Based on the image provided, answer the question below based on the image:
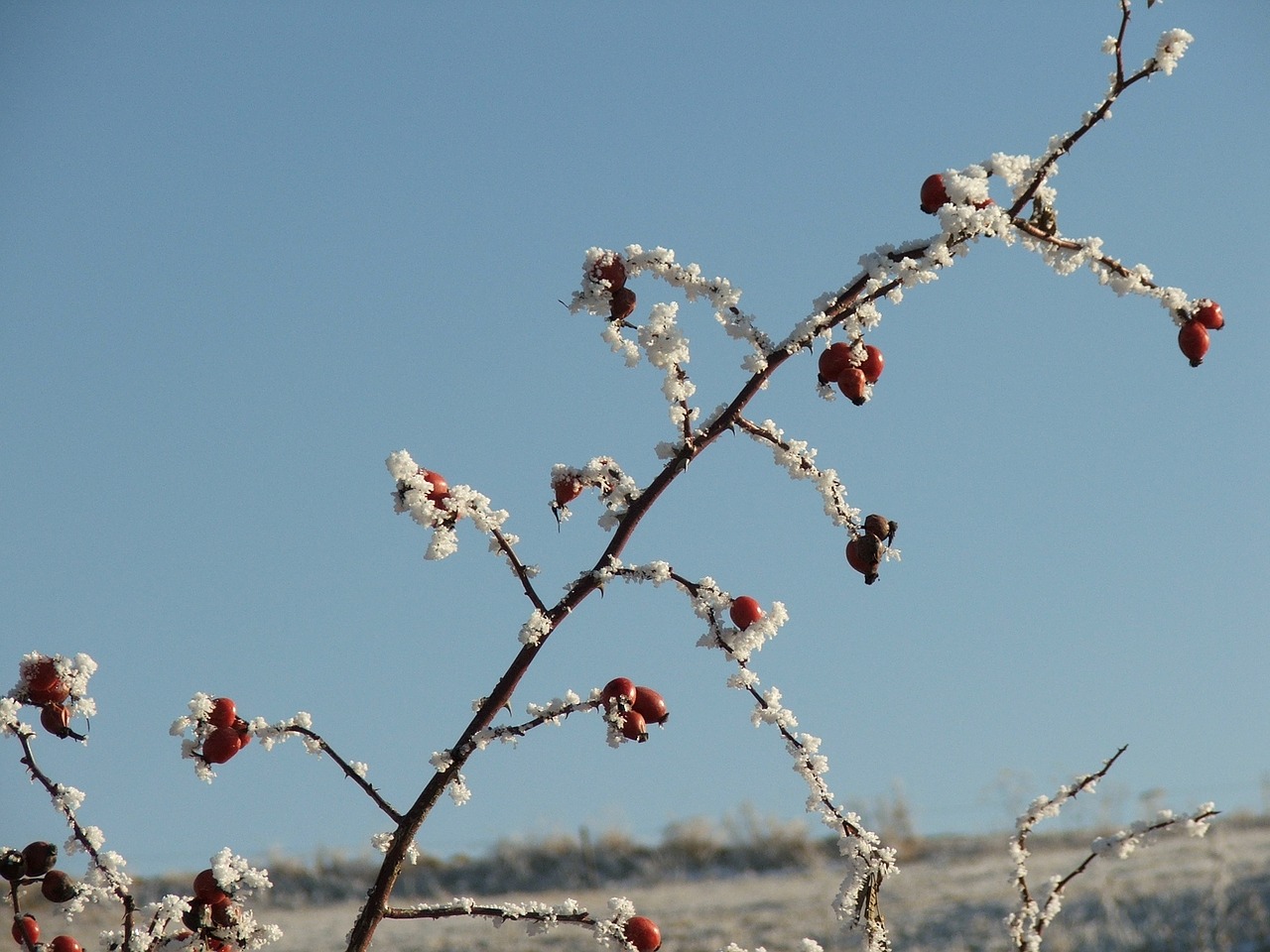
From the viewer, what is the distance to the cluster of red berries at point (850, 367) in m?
1.75

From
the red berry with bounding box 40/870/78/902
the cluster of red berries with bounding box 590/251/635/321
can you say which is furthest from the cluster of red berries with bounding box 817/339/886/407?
the red berry with bounding box 40/870/78/902

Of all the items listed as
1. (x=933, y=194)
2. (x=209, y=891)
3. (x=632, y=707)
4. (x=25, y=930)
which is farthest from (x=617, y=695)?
(x=25, y=930)

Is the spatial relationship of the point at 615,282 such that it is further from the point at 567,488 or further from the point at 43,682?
the point at 43,682

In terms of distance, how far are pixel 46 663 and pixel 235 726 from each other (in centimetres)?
42

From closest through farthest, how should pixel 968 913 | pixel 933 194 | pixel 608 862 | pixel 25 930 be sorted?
pixel 933 194
pixel 25 930
pixel 968 913
pixel 608 862

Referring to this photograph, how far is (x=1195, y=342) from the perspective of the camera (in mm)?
1809

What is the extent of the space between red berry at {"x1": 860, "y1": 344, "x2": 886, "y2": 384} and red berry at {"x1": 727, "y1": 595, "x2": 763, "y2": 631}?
37 centimetres

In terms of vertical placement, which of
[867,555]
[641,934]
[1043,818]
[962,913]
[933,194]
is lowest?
[962,913]

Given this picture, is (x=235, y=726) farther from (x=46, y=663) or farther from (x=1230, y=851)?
(x=1230, y=851)

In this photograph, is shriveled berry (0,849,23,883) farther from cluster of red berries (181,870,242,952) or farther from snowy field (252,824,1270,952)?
snowy field (252,824,1270,952)

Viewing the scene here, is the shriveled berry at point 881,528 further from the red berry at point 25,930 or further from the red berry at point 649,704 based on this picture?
the red berry at point 25,930

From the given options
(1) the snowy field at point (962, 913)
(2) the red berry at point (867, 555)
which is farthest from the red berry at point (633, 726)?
(1) the snowy field at point (962, 913)

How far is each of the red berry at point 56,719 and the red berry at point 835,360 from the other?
→ 1328 millimetres

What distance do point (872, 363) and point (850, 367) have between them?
48 mm
